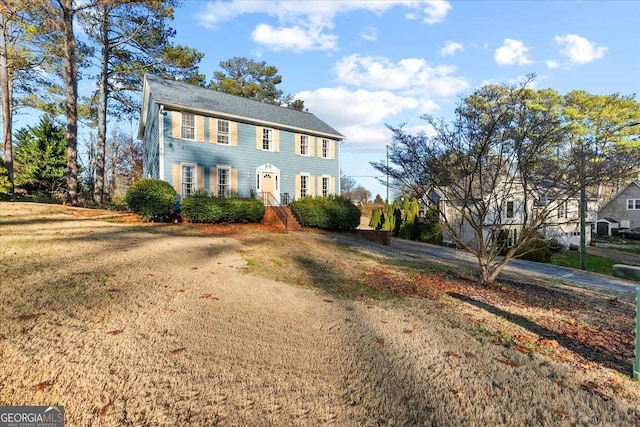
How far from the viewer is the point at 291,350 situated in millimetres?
2918

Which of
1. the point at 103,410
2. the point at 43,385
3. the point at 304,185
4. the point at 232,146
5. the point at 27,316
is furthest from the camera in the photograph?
the point at 304,185

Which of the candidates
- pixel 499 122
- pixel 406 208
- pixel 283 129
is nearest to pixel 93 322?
pixel 499 122

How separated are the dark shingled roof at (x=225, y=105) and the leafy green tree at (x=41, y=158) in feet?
29.1

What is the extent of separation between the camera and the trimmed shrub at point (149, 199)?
12.3 meters

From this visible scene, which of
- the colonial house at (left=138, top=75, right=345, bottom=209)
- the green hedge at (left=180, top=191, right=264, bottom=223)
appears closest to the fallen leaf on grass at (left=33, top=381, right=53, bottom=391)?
the green hedge at (left=180, top=191, right=264, bottom=223)

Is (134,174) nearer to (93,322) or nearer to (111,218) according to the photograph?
(111,218)

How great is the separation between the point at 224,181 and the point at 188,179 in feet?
6.01

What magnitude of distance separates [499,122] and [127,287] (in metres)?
6.46

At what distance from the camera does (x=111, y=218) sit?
12.6 m

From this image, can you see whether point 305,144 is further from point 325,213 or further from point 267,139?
point 325,213

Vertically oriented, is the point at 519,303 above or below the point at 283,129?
below

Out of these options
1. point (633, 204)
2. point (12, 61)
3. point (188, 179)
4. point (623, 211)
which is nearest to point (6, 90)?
point (12, 61)

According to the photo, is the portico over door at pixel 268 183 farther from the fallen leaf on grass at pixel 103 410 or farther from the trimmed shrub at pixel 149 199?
the fallen leaf on grass at pixel 103 410

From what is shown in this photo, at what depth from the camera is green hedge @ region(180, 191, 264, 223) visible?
12773 millimetres
